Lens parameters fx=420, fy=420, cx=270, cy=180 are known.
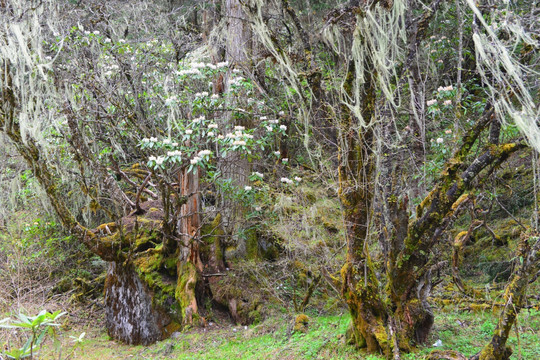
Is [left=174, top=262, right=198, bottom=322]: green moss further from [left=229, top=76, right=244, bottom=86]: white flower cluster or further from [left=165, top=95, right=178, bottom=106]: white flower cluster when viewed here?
[left=229, top=76, right=244, bottom=86]: white flower cluster

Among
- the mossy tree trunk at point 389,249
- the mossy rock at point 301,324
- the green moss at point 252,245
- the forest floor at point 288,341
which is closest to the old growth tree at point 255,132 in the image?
the mossy tree trunk at point 389,249

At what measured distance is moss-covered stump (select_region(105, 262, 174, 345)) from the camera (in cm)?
617

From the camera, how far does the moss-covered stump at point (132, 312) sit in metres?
6.17

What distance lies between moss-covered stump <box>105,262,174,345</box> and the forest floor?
0.60ft

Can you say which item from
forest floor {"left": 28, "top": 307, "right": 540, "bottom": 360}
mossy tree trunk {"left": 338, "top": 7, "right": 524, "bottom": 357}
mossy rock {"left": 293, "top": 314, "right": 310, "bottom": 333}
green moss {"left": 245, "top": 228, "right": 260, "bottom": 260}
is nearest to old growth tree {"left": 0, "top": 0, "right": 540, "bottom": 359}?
mossy tree trunk {"left": 338, "top": 7, "right": 524, "bottom": 357}

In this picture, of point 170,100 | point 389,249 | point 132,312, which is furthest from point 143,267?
point 389,249

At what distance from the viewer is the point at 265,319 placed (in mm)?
6121

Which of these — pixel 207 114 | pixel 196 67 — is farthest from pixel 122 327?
pixel 196 67

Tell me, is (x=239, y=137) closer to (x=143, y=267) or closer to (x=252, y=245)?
(x=252, y=245)

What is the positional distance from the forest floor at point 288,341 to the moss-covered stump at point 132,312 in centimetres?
18

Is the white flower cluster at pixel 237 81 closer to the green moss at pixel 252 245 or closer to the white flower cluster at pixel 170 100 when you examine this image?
the white flower cluster at pixel 170 100

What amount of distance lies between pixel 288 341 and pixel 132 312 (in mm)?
2685

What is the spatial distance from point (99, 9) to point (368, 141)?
19.7ft

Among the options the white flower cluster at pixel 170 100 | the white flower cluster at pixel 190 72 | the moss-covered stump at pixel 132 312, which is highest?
the white flower cluster at pixel 190 72
